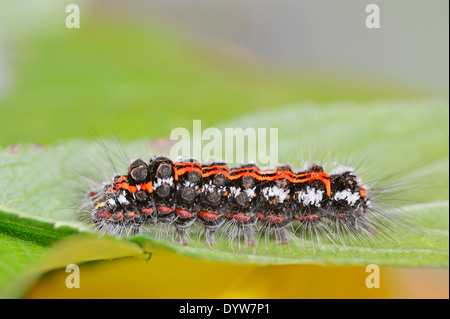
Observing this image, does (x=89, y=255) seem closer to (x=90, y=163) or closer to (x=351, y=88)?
(x=90, y=163)

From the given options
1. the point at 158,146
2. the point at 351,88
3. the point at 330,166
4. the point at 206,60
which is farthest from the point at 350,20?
the point at 158,146

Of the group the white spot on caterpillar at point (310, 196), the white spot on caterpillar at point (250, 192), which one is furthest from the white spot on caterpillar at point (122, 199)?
the white spot on caterpillar at point (310, 196)

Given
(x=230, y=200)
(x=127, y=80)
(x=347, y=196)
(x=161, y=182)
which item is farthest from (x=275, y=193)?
(x=127, y=80)

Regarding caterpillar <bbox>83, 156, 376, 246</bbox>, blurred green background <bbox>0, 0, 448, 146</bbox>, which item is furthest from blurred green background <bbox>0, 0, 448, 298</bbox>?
caterpillar <bbox>83, 156, 376, 246</bbox>

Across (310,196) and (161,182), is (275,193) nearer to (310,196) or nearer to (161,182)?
(310,196)

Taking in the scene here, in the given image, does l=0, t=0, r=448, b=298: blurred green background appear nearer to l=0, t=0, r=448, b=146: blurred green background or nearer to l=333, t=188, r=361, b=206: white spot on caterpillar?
l=0, t=0, r=448, b=146: blurred green background
